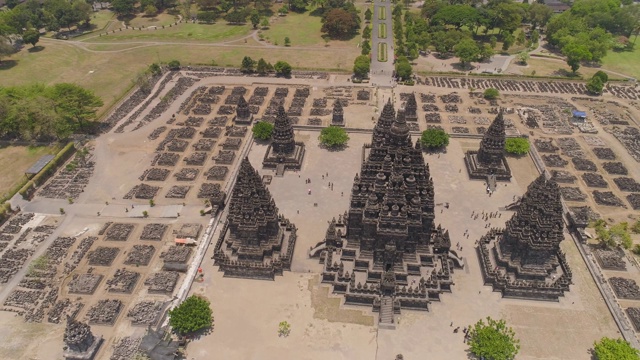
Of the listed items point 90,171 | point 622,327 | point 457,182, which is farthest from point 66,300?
point 622,327

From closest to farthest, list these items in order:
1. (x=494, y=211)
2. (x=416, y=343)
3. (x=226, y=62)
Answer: (x=416, y=343), (x=494, y=211), (x=226, y=62)

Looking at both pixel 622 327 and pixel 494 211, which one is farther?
pixel 494 211

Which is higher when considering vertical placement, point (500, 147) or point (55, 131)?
point (55, 131)

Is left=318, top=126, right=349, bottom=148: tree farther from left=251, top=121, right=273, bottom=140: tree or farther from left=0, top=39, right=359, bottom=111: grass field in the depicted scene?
left=0, top=39, right=359, bottom=111: grass field

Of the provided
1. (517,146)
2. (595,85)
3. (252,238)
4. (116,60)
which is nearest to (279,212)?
(252,238)

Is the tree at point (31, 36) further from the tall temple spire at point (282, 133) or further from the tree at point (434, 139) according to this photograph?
the tree at point (434, 139)

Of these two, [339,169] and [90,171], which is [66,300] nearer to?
[90,171]

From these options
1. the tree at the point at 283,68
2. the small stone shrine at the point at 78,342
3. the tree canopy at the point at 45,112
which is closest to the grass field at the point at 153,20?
the tree at the point at 283,68

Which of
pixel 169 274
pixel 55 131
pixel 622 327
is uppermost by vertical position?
pixel 55 131
